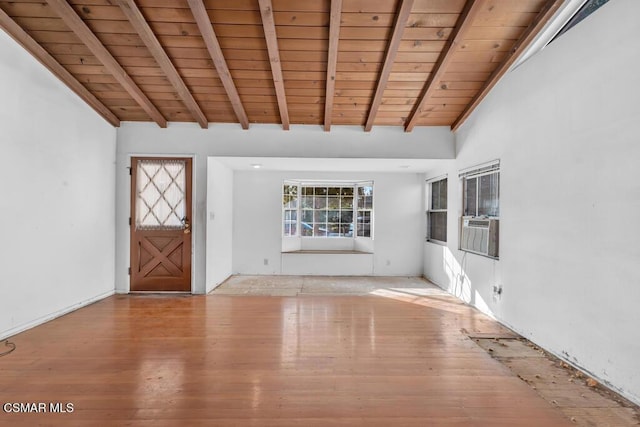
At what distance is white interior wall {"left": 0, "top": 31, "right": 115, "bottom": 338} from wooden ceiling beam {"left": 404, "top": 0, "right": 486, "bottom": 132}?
166 inches

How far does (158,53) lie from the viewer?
3.34 meters

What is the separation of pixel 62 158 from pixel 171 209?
→ 1.48m

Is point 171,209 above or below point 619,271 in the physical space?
above

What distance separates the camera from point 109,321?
371 cm

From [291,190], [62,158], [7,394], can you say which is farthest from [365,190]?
[7,394]

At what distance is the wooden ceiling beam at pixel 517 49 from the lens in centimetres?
282

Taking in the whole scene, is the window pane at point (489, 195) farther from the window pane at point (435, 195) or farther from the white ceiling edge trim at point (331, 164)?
the window pane at point (435, 195)

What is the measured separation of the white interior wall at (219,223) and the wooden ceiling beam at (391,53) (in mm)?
2507

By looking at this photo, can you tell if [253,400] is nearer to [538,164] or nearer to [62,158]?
[538,164]

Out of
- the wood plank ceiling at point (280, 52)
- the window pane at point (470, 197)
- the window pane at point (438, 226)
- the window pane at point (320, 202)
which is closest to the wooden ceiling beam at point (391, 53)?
the wood plank ceiling at point (280, 52)

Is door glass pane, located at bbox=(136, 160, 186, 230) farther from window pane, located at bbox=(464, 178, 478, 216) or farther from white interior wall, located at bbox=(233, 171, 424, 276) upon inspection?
window pane, located at bbox=(464, 178, 478, 216)

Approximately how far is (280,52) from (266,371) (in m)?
3.00

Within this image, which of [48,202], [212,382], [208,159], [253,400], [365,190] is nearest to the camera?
[253,400]

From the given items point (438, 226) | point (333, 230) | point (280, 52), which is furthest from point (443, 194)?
point (280, 52)
